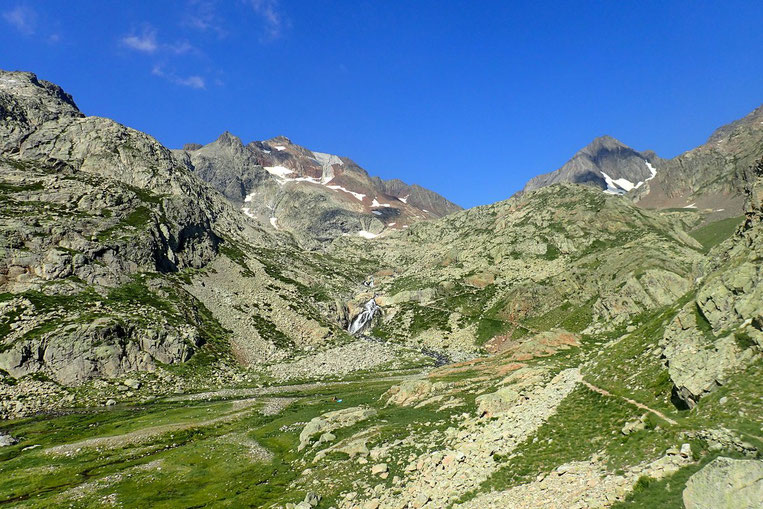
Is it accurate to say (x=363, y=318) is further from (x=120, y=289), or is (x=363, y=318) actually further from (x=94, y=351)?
(x=94, y=351)

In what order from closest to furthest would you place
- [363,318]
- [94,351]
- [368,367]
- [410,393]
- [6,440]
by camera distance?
[410,393], [6,440], [94,351], [368,367], [363,318]

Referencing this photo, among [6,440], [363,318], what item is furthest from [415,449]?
[363,318]

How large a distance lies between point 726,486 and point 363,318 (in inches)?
6245

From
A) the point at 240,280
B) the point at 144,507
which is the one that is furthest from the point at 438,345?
the point at 144,507

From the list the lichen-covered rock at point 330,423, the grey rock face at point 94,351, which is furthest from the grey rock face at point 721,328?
the grey rock face at point 94,351

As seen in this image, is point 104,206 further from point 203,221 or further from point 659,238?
point 659,238

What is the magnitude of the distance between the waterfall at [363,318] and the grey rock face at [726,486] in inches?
5988

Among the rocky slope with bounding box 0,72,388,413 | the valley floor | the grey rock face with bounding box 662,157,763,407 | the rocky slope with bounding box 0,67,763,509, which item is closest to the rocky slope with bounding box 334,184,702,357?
the rocky slope with bounding box 0,67,763,509

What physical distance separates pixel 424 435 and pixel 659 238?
149 meters

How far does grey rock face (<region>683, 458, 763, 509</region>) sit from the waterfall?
152m

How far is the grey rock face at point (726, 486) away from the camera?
15.3 meters

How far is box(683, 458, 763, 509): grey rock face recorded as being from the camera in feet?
50.2

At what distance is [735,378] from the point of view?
81.8ft

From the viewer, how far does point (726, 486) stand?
16031 millimetres
